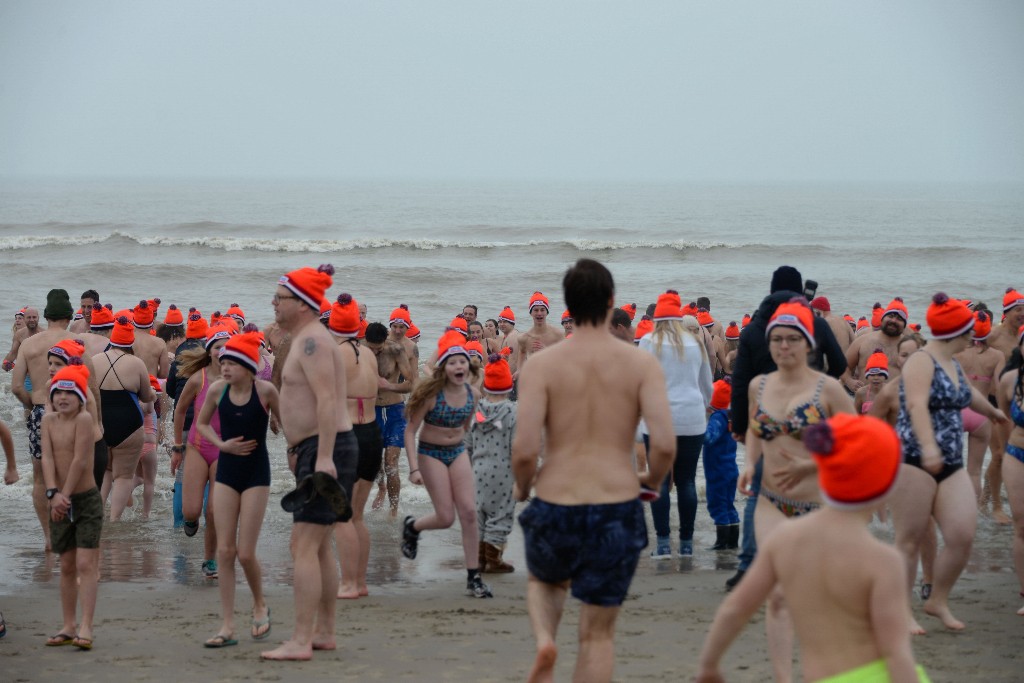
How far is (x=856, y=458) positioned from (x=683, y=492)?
595 centimetres

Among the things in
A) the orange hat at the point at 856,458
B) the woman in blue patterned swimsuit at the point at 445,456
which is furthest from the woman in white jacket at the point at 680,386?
the orange hat at the point at 856,458

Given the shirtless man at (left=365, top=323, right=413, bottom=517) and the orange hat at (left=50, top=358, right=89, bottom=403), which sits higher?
the orange hat at (left=50, top=358, right=89, bottom=403)

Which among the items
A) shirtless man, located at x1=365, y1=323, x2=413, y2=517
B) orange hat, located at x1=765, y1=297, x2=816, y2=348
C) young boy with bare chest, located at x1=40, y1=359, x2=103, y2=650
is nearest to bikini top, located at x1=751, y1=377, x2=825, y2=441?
orange hat, located at x1=765, y1=297, x2=816, y2=348

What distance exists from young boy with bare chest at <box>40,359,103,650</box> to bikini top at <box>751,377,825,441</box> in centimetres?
361

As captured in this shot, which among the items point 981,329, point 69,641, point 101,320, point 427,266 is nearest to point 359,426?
point 69,641

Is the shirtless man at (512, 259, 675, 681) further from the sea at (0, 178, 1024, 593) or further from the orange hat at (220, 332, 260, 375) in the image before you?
the sea at (0, 178, 1024, 593)

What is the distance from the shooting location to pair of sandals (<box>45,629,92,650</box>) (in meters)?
6.35

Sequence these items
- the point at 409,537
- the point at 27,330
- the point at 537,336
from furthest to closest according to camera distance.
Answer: the point at 27,330 → the point at 537,336 → the point at 409,537

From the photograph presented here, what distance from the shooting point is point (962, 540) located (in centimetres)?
625

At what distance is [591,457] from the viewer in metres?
4.50

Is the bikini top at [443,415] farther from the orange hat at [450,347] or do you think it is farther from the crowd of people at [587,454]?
the orange hat at [450,347]

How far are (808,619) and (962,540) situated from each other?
3528 mm

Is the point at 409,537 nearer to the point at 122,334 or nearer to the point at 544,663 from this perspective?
the point at 122,334

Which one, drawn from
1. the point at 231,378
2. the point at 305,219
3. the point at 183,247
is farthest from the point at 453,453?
the point at 305,219
